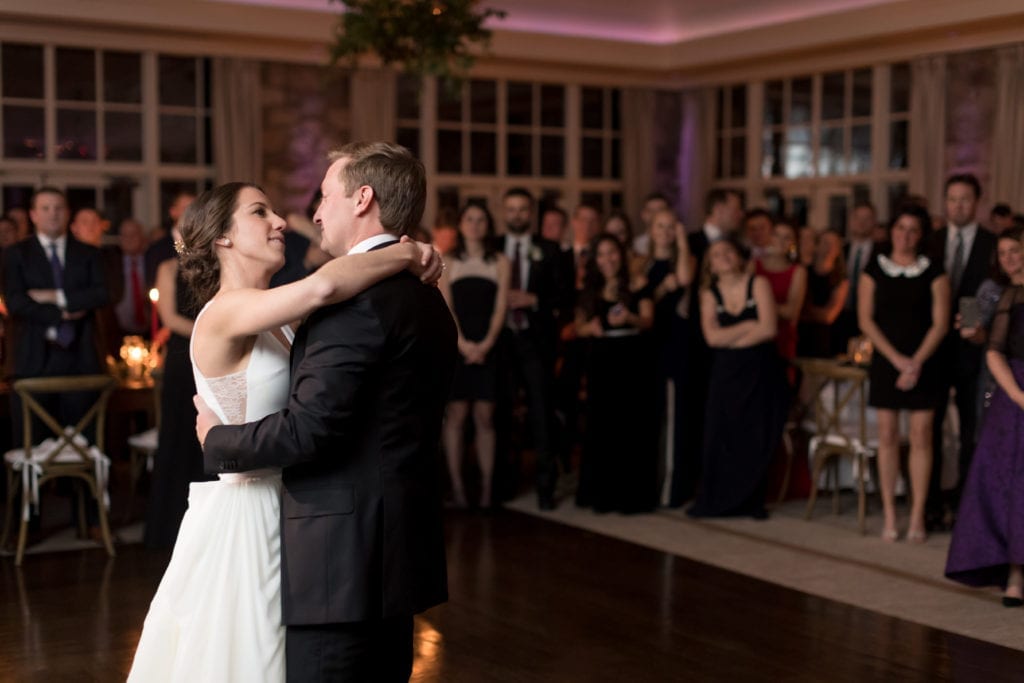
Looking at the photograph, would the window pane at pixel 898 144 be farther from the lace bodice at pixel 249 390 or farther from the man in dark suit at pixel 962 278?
the lace bodice at pixel 249 390

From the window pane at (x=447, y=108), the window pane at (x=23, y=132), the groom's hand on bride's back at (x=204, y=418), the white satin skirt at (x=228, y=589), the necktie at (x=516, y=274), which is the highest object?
the window pane at (x=447, y=108)

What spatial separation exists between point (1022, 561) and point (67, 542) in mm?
4401

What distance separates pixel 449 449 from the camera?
726 centimetres

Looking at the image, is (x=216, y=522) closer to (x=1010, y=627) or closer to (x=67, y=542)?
(x=1010, y=627)

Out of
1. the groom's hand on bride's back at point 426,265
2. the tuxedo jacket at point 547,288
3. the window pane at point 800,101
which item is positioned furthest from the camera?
the window pane at point 800,101

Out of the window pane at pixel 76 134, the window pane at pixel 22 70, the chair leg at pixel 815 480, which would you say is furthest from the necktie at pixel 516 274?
the window pane at pixel 22 70

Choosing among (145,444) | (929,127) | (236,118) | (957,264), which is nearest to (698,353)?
(957,264)

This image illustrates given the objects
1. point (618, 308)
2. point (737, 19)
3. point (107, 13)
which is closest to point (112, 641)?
point (618, 308)

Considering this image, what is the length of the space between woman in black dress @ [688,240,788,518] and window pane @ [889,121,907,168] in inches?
240

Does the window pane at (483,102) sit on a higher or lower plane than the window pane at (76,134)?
higher

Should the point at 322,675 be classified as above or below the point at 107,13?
below

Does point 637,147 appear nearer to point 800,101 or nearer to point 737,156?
point 737,156

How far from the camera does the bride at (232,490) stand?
2.62 metres

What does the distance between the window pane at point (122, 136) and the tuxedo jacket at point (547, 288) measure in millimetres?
5967
